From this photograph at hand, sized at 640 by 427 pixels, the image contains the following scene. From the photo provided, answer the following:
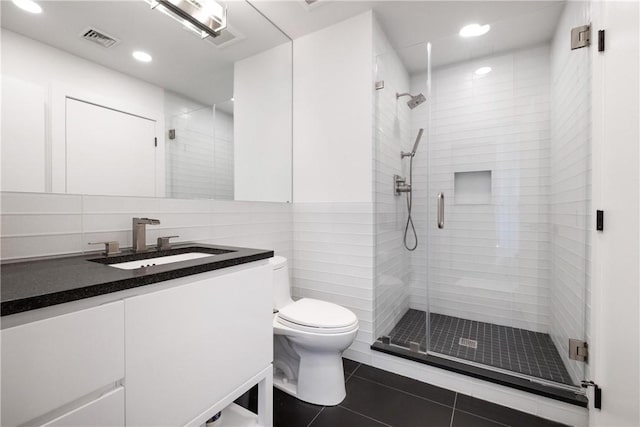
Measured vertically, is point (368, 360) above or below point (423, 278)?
below

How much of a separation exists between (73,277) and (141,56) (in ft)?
4.01

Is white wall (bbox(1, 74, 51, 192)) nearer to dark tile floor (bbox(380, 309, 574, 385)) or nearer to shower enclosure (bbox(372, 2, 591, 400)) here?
shower enclosure (bbox(372, 2, 591, 400))

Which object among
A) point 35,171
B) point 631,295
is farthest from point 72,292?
point 631,295

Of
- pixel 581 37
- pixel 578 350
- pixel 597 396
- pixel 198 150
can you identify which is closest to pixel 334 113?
pixel 198 150

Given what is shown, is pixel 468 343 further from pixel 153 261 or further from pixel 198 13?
pixel 198 13

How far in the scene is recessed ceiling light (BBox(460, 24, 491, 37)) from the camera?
2119 mm

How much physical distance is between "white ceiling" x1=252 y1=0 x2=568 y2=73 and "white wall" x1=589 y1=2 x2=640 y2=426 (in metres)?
0.71

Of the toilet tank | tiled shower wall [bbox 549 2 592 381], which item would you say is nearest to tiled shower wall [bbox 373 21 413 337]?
the toilet tank

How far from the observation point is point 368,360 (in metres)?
1.99

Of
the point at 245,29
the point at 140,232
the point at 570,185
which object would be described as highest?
the point at 245,29

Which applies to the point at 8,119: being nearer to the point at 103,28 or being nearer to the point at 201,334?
the point at 103,28

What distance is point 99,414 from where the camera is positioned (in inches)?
29.3

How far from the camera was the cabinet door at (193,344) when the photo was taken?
833mm

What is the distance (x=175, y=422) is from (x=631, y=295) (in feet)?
5.56
